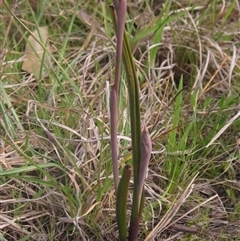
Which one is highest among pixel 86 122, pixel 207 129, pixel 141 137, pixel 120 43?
pixel 120 43

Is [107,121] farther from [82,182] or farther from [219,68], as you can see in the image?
[219,68]

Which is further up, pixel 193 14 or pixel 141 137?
pixel 141 137

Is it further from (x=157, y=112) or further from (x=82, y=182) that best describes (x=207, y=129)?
(x=82, y=182)

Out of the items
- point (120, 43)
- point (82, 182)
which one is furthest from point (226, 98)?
point (120, 43)

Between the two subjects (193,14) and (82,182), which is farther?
(193,14)

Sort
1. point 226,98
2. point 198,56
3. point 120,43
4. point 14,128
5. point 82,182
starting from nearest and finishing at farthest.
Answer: point 120,43, point 82,182, point 14,128, point 226,98, point 198,56

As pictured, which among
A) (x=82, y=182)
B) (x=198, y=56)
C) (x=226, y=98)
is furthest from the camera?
(x=198, y=56)
